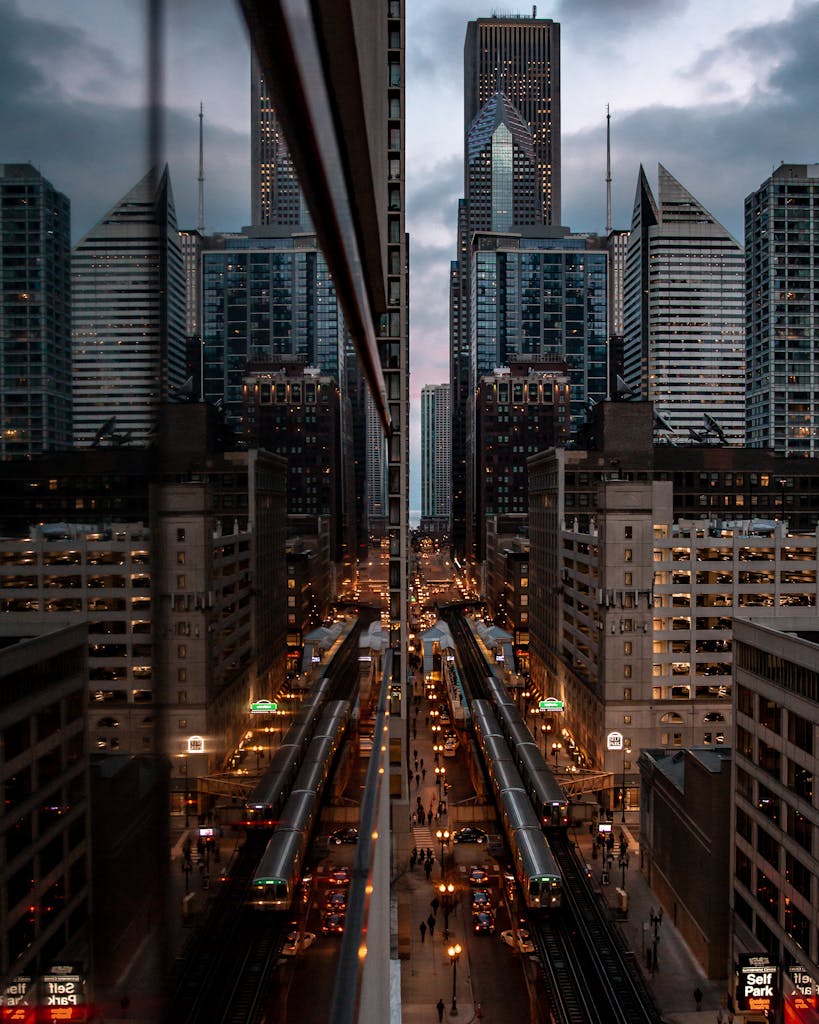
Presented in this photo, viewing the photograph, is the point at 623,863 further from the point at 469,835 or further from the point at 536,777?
the point at 469,835

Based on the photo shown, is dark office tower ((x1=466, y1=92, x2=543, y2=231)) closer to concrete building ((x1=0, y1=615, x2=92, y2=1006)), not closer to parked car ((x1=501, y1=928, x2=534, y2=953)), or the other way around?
parked car ((x1=501, y1=928, x2=534, y2=953))

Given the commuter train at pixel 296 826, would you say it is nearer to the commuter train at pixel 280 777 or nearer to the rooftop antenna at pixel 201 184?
the commuter train at pixel 280 777

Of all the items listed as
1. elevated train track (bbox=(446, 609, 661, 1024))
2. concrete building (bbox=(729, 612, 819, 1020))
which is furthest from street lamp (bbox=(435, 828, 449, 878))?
concrete building (bbox=(729, 612, 819, 1020))

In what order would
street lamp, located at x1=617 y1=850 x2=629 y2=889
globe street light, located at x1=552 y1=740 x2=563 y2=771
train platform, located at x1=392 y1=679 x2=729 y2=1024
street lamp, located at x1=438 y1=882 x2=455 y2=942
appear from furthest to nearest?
globe street light, located at x1=552 y1=740 x2=563 y2=771
street lamp, located at x1=617 y1=850 x2=629 y2=889
street lamp, located at x1=438 y1=882 x2=455 y2=942
train platform, located at x1=392 y1=679 x2=729 y2=1024

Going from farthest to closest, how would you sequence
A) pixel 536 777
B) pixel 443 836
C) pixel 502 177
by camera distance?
1. pixel 502 177
2. pixel 536 777
3. pixel 443 836

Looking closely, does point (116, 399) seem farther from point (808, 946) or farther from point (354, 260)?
point (808, 946)

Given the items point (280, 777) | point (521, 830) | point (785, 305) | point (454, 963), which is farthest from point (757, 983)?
point (785, 305)
